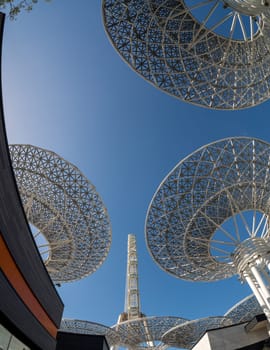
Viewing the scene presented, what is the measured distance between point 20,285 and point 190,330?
3542 centimetres

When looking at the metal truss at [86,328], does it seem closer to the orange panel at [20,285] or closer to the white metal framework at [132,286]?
the white metal framework at [132,286]

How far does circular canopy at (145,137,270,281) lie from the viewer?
24.9 m

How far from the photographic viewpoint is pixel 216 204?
85.2ft

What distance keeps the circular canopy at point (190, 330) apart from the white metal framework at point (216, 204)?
14673 millimetres

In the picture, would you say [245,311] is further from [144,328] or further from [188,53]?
[188,53]

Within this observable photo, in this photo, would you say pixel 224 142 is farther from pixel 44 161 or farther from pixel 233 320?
pixel 233 320

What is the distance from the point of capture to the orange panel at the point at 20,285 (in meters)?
8.59

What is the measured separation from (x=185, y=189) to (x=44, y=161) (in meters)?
14.9

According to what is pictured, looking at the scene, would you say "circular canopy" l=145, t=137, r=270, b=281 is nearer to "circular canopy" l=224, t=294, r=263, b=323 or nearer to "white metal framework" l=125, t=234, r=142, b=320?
"circular canopy" l=224, t=294, r=263, b=323

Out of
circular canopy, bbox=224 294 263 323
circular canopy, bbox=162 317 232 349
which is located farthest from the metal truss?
circular canopy, bbox=224 294 263 323

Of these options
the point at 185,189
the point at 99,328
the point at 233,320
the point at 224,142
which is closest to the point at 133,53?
the point at 224,142

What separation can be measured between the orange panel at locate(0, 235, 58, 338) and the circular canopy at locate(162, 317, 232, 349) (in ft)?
94.0

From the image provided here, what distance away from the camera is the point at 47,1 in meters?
5.19

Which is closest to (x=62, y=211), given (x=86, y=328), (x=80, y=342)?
(x=80, y=342)
